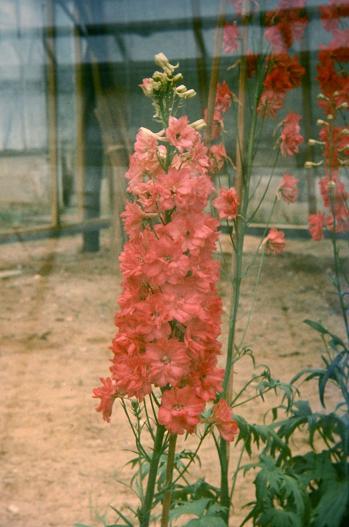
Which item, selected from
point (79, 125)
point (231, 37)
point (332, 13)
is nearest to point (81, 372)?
point (79, 125)

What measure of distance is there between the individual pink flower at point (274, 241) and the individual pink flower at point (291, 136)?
17 cm

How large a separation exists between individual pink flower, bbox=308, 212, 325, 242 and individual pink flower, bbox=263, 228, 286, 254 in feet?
0.22

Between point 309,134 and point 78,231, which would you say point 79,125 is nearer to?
point 78,231

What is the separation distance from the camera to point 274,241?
170 centimetres

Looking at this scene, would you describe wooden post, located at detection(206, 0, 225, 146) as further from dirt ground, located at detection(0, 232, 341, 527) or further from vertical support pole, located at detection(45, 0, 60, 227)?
vertical support pole, located at detection(45, 0, 60, 227)

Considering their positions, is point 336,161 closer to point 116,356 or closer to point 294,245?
point 294,245

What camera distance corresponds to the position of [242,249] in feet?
5.68

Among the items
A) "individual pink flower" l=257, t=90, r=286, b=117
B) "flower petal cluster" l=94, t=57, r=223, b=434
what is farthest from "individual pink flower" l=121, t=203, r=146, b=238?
"individual pink flower" l=257, t=90, r=286, b=117

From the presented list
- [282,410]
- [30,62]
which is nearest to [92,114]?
[30,62]

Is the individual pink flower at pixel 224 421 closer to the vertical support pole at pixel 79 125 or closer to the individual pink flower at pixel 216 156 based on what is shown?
the individual pink flower at pixel 216 156

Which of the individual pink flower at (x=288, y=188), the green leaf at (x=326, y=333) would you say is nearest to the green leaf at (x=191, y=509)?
the green leaf at (x=326, y=333)

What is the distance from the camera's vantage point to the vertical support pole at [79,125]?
1.80m

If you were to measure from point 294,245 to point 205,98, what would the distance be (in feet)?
1.24

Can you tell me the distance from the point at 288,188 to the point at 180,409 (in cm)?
60
